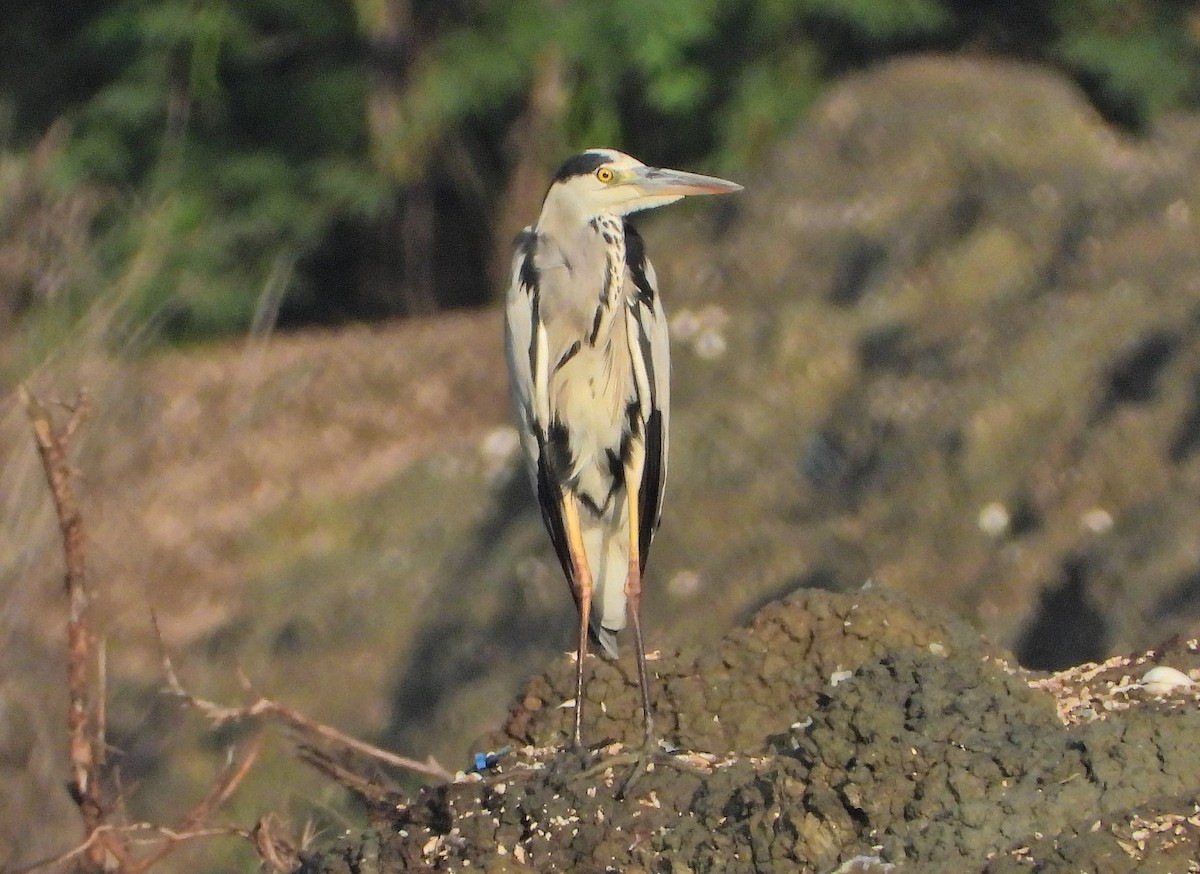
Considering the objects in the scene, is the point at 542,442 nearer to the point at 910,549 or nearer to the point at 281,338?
the point at 910,549

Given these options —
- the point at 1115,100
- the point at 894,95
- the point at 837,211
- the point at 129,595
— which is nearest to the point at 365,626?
the point at 129,595

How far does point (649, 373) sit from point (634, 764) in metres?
1.31

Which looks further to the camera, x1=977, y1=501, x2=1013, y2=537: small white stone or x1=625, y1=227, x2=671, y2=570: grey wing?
x1=977, y1=501, x2=1013, y2=537: small white stone

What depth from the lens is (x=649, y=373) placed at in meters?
4.73

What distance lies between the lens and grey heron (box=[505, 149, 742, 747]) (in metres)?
4.70

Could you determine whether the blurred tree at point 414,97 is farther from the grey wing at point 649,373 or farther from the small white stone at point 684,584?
the grey wing at point 649,373

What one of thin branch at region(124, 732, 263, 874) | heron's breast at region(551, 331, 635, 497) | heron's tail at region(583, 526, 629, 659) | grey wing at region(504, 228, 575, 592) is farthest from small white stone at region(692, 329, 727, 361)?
thin branch at region(124, 732, 263, 874)

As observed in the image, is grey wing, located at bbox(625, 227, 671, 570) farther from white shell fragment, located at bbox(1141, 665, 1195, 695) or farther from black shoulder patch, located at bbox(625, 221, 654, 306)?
white shell fragment, located at bbox(1141, 665, 1195, 695)

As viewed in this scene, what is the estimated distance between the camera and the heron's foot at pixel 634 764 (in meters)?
3.54

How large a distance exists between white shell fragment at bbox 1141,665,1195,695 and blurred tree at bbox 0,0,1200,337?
7.74 metres

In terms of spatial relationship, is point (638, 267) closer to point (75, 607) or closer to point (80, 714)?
point (75, 607)

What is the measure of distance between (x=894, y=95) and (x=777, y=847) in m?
8.53

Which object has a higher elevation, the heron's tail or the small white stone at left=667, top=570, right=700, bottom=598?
the small white stone at left=667, top=570, right=700, bottom=598

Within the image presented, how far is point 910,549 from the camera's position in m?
8.14
